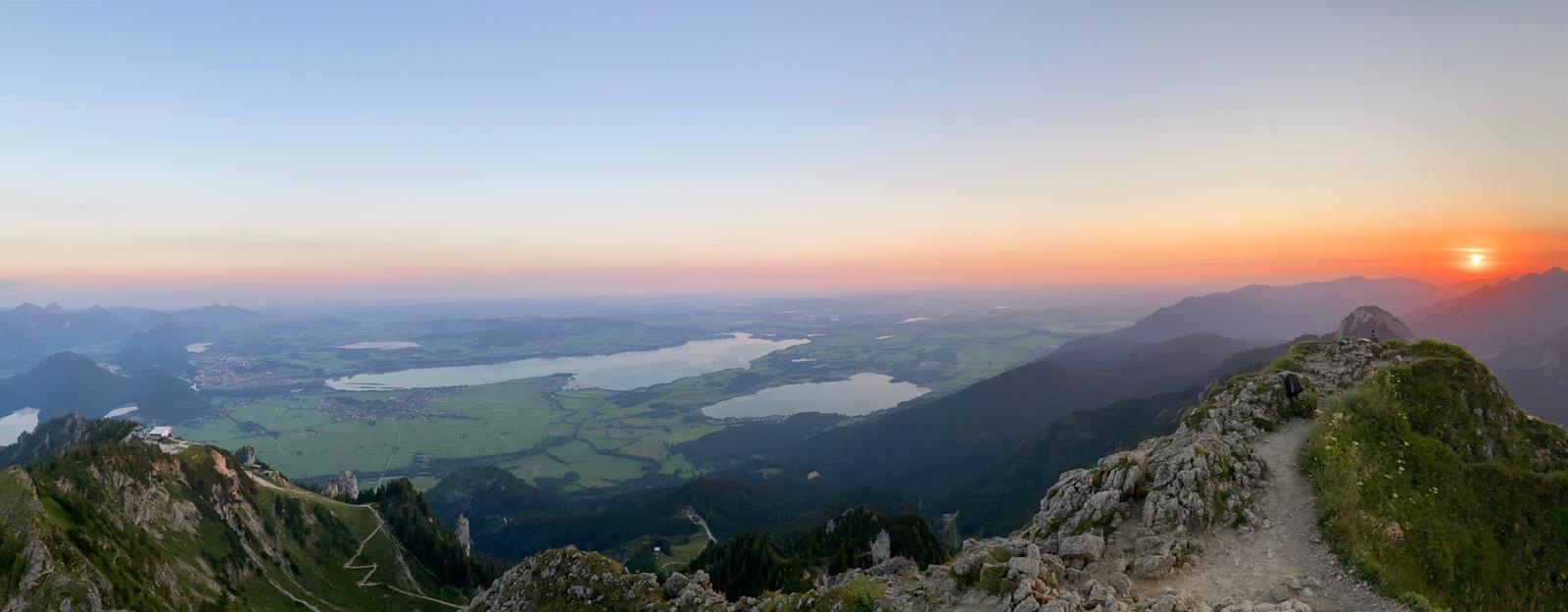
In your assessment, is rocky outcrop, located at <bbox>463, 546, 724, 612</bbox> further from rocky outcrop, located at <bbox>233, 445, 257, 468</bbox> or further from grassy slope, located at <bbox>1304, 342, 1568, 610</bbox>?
rocky outcrop, located at <bbox>233, 445, 257, 468</bbox>

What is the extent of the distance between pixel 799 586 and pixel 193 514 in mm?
85232

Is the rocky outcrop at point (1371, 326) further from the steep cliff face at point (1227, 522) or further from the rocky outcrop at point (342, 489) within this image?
the rocky outcrop at point (342, 489)

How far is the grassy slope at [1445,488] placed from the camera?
76.1 ft

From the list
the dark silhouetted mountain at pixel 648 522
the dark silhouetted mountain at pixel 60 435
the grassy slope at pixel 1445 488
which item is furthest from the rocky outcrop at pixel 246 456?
the grassy slope at pixel 1445 488

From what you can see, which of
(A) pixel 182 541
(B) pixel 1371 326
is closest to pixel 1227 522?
(A) pixel 182 541

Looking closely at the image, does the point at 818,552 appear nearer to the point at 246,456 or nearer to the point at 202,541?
the point at 202,541

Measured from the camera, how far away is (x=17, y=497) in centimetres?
5281

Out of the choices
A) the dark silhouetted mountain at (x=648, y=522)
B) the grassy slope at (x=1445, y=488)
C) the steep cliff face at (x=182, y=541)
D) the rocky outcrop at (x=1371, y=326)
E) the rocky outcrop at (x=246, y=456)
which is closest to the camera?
the grassy slope at (x=1445, y=488)

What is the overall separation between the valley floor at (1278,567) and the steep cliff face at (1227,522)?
0.06 meters

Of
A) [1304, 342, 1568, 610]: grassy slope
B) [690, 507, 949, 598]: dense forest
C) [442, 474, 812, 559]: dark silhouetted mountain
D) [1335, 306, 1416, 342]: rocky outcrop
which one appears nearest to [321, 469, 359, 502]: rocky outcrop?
[442, 474, 812, 559]: dark silhouetted mountain

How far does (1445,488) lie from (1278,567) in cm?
1411

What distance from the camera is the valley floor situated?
19922 mm

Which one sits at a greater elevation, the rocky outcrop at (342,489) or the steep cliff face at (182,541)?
the steep cliff face at (182,541)

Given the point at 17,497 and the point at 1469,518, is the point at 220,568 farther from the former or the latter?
the point at 1469,518
